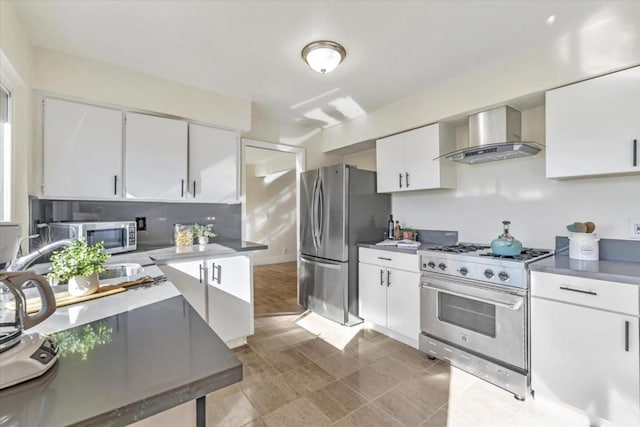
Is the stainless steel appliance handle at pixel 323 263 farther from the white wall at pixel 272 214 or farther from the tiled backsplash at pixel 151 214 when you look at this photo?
the white wall at pixel 272 214

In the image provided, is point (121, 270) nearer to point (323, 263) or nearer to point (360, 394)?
point (360, 394)

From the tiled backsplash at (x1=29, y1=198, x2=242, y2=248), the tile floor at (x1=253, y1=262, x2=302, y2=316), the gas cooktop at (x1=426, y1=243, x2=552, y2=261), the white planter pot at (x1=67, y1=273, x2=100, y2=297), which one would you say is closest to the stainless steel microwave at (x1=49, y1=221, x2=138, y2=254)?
the tiled backsplash at (x1=29, y1=198, x2=242, y2=248)

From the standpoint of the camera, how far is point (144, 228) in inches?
109

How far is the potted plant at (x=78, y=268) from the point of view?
4.19ft

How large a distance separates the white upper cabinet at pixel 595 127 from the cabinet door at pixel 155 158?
2989mm

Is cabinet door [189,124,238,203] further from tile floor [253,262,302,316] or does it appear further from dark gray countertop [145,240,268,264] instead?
tile floor [253,262,302,316]

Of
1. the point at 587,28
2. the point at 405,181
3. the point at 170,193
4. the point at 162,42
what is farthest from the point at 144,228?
the point at 587,28

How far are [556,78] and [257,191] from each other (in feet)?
19.4

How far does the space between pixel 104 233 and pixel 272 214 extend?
496 centimetres

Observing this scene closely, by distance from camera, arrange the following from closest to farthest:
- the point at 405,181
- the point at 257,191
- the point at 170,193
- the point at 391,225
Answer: the point at 170,193 < the point at 405,181 < the point at 391,225 < the point at 257,191

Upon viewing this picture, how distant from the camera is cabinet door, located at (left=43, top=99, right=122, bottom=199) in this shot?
217 centimetres

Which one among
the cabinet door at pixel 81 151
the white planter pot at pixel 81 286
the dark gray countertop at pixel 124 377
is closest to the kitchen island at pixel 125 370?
the dark gray countertop at pixel 124 377

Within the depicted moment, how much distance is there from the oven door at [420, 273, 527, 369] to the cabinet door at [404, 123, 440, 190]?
952 millimetres

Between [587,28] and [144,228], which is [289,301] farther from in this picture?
[587,28]
